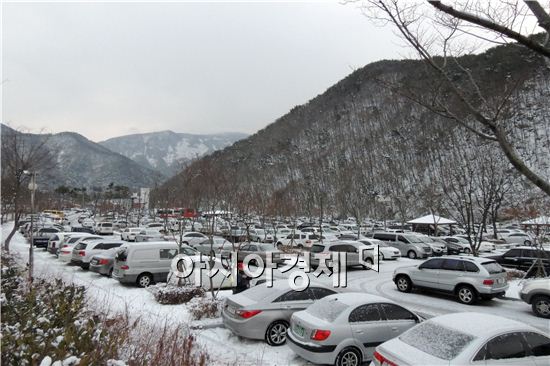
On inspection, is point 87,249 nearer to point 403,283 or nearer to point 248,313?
point 248,313

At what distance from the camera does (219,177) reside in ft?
122

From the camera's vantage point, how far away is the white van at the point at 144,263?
16500mm

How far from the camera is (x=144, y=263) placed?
1681cm

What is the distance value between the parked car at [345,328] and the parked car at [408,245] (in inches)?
810

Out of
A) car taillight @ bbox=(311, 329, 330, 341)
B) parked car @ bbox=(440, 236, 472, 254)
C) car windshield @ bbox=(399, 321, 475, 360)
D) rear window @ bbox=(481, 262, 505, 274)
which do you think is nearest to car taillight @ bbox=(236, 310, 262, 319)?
car taillight @ bbox=(311, 329, 330, 341)

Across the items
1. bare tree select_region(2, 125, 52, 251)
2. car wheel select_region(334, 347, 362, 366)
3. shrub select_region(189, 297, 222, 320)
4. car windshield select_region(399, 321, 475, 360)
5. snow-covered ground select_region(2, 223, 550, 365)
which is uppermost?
bare tree select_region(2, 125, 52, 251)

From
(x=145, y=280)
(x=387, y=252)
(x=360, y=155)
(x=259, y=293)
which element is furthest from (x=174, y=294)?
(x=360, y=155)

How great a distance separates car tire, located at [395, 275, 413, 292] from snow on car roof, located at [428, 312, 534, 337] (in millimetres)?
9701

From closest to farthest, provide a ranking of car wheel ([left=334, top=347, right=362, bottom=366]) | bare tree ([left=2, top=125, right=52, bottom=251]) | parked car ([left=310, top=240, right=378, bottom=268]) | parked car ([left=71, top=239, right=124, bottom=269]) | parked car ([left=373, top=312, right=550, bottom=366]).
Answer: parked car ([left=373, top=312, right=550, bottom=366]) → car wheel ([left=334, top=347, right=362, bottom=366]) → parked car ([left=71, top=239, right=124, bottom=269]) → parked car ([left=310, top=240, right=378, bottom=268]) → bare tree ([left=2, top=125, right=52, bottom=251])

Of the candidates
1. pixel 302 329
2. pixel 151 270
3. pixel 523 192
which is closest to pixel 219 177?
pixel 151 270

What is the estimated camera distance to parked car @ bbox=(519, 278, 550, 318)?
12414mm

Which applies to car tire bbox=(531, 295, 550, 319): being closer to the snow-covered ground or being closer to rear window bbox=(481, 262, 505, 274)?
the snow-covered ground

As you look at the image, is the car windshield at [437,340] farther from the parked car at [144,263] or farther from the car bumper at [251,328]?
the parked car at [144,263]

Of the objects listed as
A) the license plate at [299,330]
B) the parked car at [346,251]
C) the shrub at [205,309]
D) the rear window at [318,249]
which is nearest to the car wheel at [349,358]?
the license plate at [299,330]
